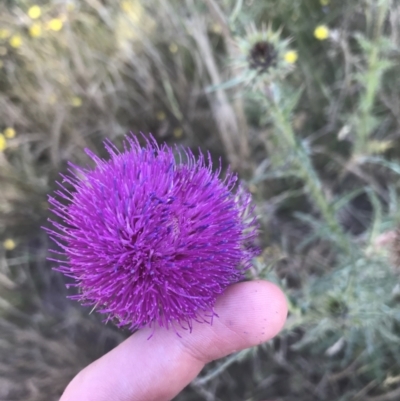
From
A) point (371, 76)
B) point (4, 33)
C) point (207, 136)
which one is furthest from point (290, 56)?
point (4, 33)

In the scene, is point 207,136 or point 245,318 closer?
point 245,318

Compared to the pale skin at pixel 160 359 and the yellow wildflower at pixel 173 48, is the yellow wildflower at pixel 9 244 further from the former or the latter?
the yellow wildflower at pixel 173 48

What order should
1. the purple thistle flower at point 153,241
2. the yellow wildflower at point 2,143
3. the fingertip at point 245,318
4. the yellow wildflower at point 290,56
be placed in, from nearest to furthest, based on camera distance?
the purple thistle flower at point 153,241 → the fingertip at point 245,318 → the yellow wildflower at point 290,56 → the yellow wildflower at point 2,143

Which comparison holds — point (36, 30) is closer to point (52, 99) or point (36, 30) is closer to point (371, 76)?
point (52, 99)

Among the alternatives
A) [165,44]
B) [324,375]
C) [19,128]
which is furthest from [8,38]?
[324,375]

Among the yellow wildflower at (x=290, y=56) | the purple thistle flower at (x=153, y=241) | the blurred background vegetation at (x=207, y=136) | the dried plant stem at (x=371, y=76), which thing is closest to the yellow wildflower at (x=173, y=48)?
the blurred background vegetation at (x=207, y=136)
